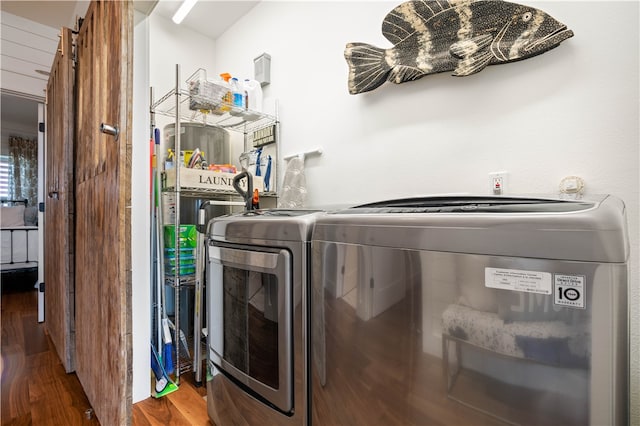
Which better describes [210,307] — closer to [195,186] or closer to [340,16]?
[195,186]

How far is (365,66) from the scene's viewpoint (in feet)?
5.15

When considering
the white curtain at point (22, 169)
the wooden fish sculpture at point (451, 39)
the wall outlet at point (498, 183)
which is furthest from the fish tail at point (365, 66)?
the white curtain at point (22, 169)

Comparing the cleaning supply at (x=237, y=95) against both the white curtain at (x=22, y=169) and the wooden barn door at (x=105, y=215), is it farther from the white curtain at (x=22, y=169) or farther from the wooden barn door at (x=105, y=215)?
the white curtain at (x=22, y=169)

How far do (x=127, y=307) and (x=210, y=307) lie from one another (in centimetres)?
36

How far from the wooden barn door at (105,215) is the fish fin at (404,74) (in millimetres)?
1108

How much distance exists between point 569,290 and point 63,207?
7.94 ft

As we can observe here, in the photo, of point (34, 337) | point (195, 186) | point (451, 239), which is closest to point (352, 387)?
point (451, 239)

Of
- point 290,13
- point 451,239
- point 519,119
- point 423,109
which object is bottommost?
point 451,239

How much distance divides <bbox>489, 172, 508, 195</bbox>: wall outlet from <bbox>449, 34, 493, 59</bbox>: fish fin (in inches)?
19.8

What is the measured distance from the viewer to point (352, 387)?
81cm

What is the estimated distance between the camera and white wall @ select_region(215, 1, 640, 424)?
3.20ft

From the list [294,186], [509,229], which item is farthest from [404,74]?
[509,229]

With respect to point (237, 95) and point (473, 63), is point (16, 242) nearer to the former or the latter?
point (237, 95)

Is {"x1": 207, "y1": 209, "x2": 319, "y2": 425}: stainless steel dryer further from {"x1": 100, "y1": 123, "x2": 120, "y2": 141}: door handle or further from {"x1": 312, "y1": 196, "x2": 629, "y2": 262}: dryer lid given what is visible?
{"x1": 100, "y1": 123, "x2": 120, "y2": 141}: door handle
